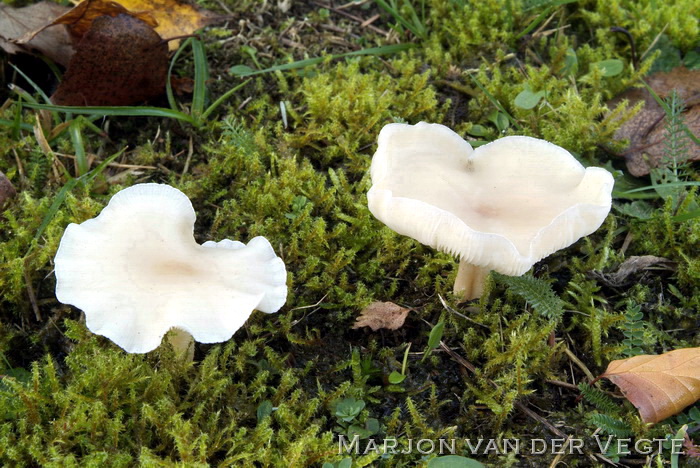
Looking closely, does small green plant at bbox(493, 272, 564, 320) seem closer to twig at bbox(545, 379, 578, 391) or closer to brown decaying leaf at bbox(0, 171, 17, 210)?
twig at bbox(545, 379, 578, 391)

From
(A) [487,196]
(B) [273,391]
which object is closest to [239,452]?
(B) [273,391]

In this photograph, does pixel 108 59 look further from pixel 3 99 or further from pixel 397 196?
pixel 397 196

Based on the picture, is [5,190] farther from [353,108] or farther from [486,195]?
[486,195]

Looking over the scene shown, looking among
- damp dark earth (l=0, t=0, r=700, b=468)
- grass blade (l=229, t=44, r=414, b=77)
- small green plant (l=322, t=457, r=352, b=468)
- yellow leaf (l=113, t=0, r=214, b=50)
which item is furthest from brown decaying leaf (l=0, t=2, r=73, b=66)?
small green plant (l=322, t=457, r=352, b=468)

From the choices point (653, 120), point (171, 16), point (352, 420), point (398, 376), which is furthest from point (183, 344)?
point (653, 120)

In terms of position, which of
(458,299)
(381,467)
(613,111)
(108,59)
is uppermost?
(108,59)

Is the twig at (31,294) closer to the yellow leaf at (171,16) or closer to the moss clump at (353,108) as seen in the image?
the moss clump at (353,108)
